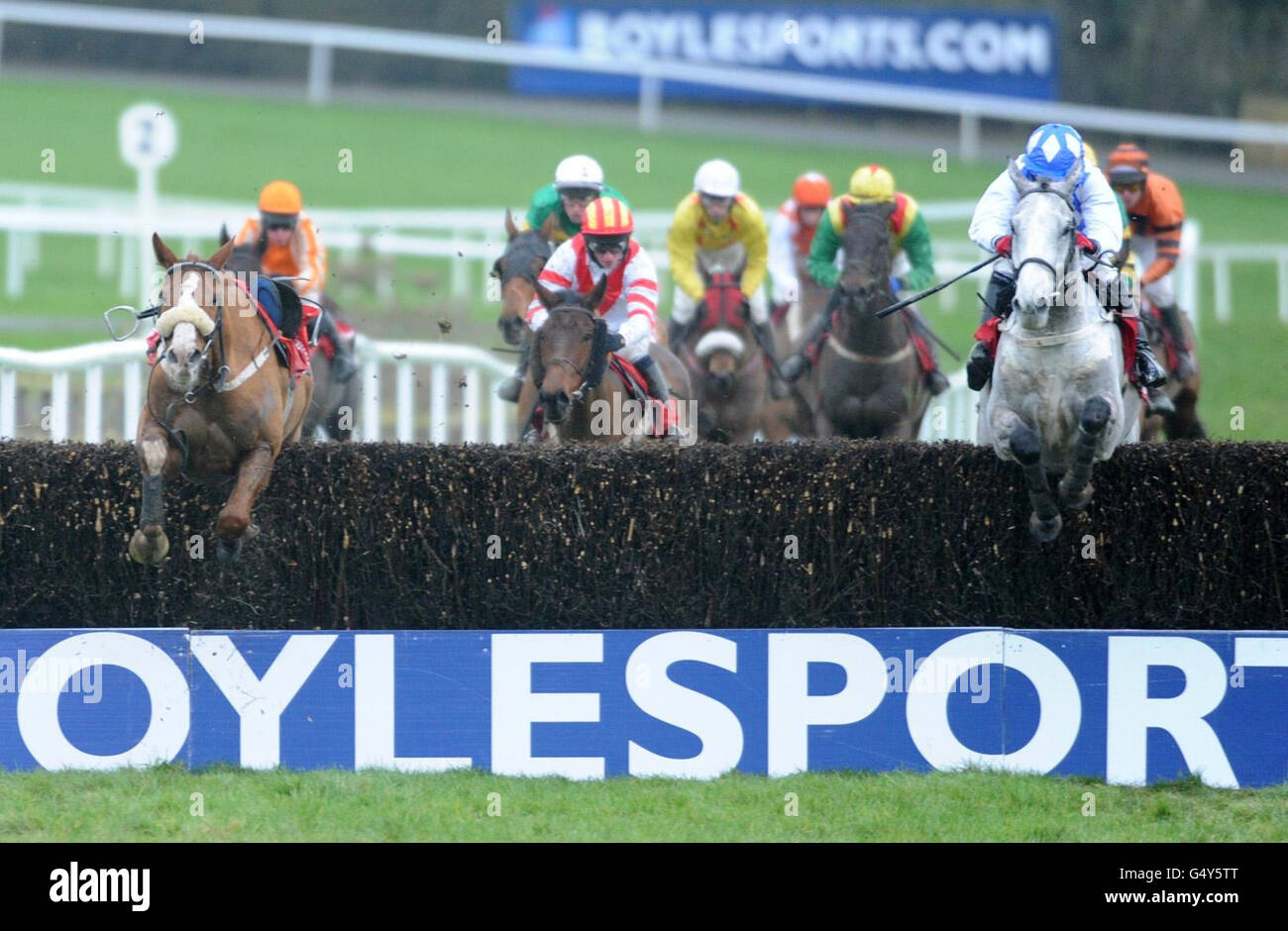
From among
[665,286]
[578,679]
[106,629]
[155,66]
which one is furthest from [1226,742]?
[155,66]

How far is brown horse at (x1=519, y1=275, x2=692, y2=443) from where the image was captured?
7.63m

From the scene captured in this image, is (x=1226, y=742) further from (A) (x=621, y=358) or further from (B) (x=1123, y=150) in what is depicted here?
(B) (x=1123, y=150)

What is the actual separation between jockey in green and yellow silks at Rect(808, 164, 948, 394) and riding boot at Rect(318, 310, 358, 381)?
2559mm

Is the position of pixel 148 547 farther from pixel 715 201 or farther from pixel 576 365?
pixel 715 201

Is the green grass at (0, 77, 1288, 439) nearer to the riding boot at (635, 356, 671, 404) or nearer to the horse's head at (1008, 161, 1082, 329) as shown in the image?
the riding boot at (635, 356, 671, 404)

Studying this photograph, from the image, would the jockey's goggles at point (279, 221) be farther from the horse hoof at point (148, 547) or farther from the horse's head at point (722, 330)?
the horse hoof at point (148, 547)

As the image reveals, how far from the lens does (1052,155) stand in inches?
268

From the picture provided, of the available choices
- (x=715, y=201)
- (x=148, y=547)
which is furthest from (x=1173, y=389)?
(x=148, y=547)

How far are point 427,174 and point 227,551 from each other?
18.6 metres

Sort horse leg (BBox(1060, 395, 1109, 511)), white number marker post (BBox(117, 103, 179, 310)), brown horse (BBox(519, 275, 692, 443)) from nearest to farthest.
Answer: horse leg (BBox(1060, 395, 1109, 511)) → brown horse (BBox(519, 275, 692, 443)) → white number marker post (BBox(117, 103, 179, 310))

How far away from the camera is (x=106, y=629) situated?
6.46 m

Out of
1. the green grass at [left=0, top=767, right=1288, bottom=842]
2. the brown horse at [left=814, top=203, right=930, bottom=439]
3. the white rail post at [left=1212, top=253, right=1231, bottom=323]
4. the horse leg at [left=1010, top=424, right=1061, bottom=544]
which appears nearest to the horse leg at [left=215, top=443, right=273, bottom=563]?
the green grass at [left=0, top=767, right=1288, bottom=842]

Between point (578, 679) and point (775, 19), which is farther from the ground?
point (775, 19)

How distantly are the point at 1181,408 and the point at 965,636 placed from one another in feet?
14.4
